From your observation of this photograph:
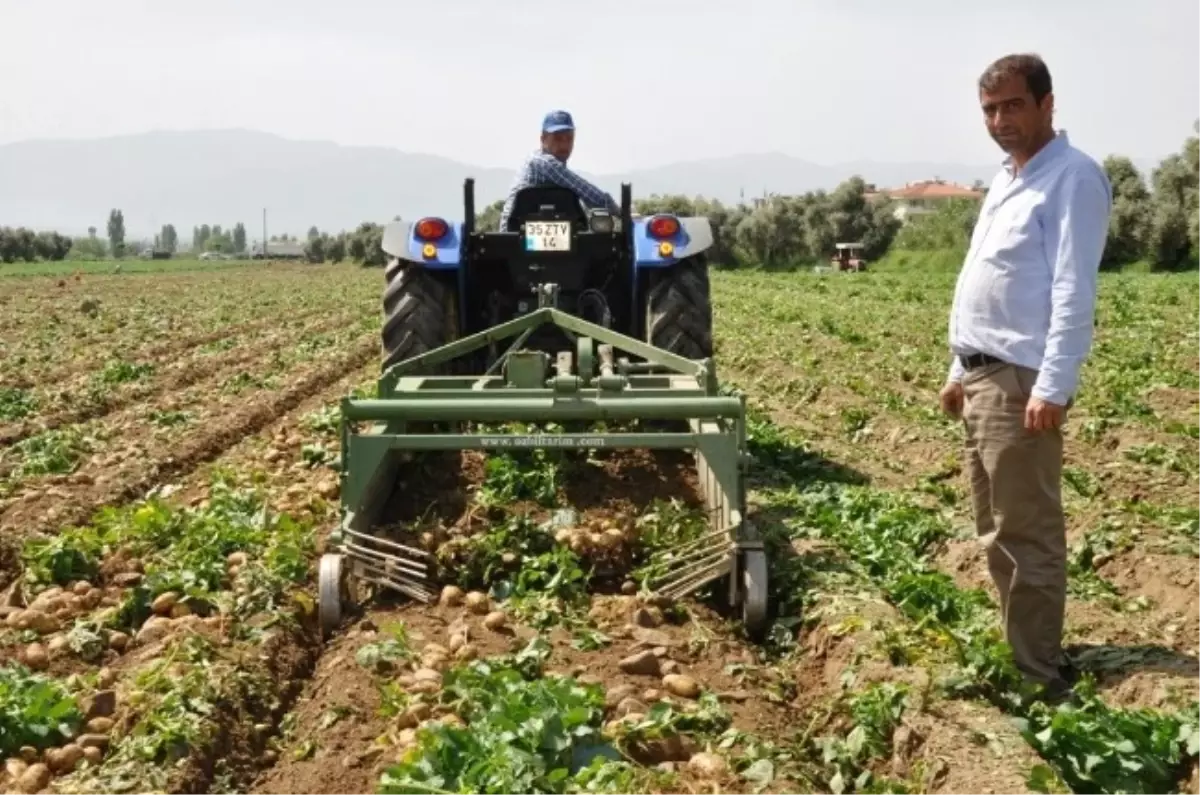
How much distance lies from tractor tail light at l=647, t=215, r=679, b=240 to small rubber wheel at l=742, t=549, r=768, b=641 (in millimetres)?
3199

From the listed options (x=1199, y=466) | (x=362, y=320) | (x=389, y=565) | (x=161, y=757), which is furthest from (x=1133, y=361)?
(x=362, y=320)

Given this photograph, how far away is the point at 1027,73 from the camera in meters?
3.92

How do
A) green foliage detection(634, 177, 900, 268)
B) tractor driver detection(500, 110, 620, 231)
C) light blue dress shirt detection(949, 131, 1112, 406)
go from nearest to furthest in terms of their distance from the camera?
light blue dress shirt detection(949, 131, 1112, 406)
tractor driver detection(500, 110, 620, 231)
green foliage detection(634, 177, 900, 268)

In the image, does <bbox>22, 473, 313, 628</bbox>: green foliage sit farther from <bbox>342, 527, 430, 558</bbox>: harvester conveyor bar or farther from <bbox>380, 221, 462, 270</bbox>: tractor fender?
<bbox>380, 221, 462, 270</bbox>: tractor fender

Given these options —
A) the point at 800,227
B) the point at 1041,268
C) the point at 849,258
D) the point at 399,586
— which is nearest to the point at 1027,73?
the point at 1041,268

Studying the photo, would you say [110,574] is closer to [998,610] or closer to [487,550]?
[487,550]

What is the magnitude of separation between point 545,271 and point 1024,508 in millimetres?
4138

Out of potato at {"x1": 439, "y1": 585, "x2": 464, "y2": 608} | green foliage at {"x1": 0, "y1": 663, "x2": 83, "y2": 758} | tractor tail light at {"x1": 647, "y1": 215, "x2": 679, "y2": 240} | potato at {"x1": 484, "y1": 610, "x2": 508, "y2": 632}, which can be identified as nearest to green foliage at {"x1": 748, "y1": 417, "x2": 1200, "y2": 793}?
potato at {"x1": 484, "y1": 610, "x2": 508, "y2": 632}

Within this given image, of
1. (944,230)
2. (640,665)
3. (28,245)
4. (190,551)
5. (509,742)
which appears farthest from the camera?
(28,245)

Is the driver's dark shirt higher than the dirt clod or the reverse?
higher

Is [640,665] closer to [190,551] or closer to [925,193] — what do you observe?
[190,551]

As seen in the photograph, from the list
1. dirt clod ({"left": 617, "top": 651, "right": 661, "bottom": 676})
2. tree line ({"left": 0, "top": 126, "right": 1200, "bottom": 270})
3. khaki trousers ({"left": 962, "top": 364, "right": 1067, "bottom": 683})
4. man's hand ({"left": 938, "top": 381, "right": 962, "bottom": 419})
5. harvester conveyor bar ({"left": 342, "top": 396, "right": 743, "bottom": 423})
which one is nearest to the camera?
khaki trousers ({"left": 962, "top": 364, "right": 1067, "bottom": 683})

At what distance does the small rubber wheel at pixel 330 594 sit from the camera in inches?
191

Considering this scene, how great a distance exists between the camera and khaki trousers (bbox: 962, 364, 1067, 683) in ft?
13.4
